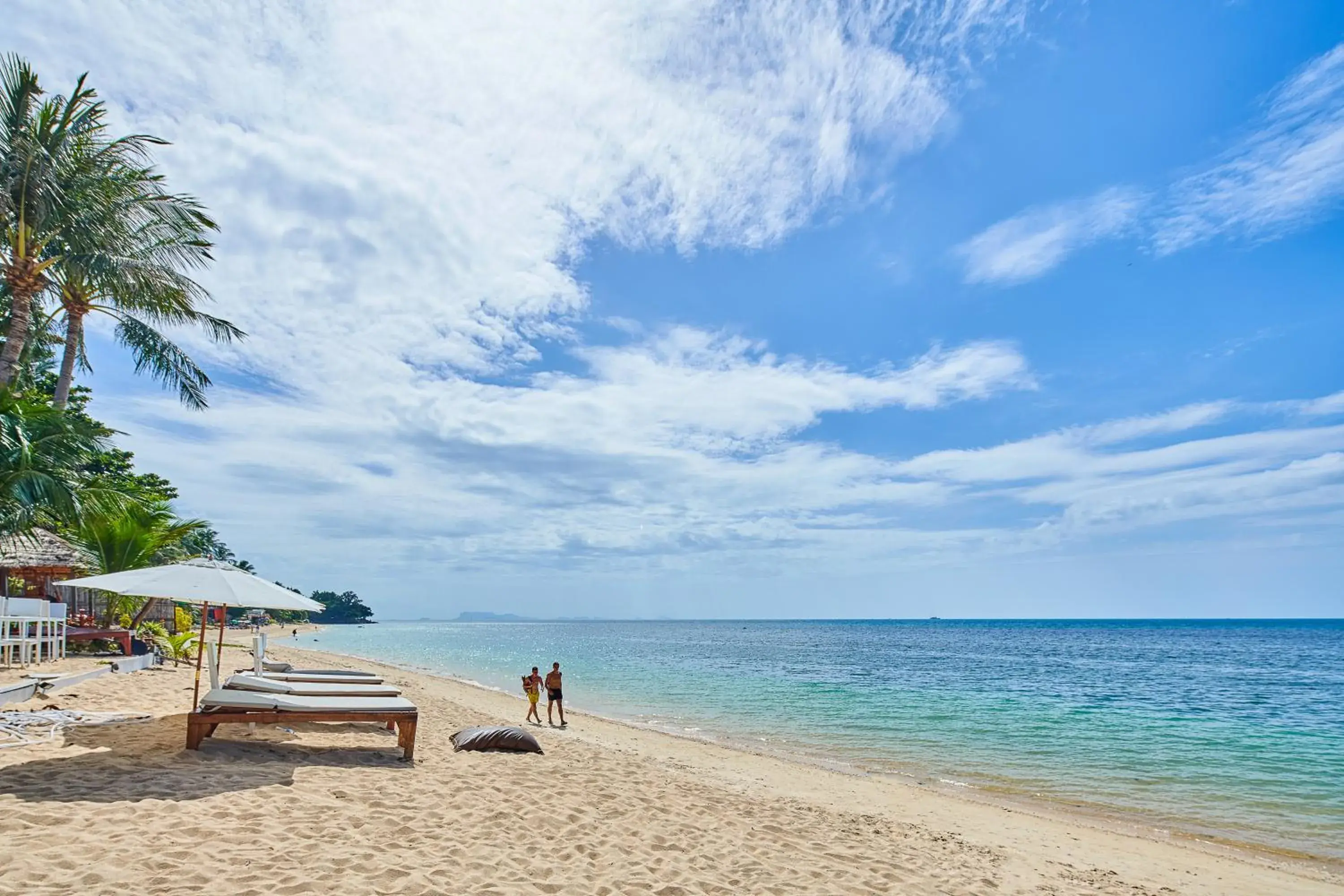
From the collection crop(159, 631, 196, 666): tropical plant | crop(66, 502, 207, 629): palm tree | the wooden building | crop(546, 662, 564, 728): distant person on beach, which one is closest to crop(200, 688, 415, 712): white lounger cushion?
crop(546, 662, 564, 728): distant person on beach

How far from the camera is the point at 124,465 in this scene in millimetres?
30609

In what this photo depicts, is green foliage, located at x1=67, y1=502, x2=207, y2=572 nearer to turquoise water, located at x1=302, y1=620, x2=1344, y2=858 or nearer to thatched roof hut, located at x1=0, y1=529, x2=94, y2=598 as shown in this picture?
Result: thatched roof hut, located at x1=0, y1=529, x2=94, y2=598

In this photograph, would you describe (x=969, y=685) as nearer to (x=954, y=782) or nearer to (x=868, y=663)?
(x=868, y=663)

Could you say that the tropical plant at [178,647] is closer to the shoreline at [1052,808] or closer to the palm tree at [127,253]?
the palm tree at [127,253]

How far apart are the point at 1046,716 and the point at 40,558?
24.7 meters

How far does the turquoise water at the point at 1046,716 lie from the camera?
11.4 m

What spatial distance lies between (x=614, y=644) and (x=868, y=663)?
3465 centimetres

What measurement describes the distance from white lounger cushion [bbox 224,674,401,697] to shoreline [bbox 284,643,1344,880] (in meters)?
7.46

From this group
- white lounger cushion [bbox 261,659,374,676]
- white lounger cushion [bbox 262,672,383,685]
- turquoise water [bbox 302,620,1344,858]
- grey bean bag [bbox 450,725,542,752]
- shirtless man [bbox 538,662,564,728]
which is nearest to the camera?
grey bean bag [bbox 450,725,542,752]

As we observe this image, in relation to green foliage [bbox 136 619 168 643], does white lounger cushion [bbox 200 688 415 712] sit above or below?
above

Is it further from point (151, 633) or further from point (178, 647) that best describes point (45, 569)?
point (151, 633)

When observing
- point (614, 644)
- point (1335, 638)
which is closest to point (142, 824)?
point (614, 644)

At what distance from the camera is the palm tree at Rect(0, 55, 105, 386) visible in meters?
12.1

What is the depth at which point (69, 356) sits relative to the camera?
15.3 metres
